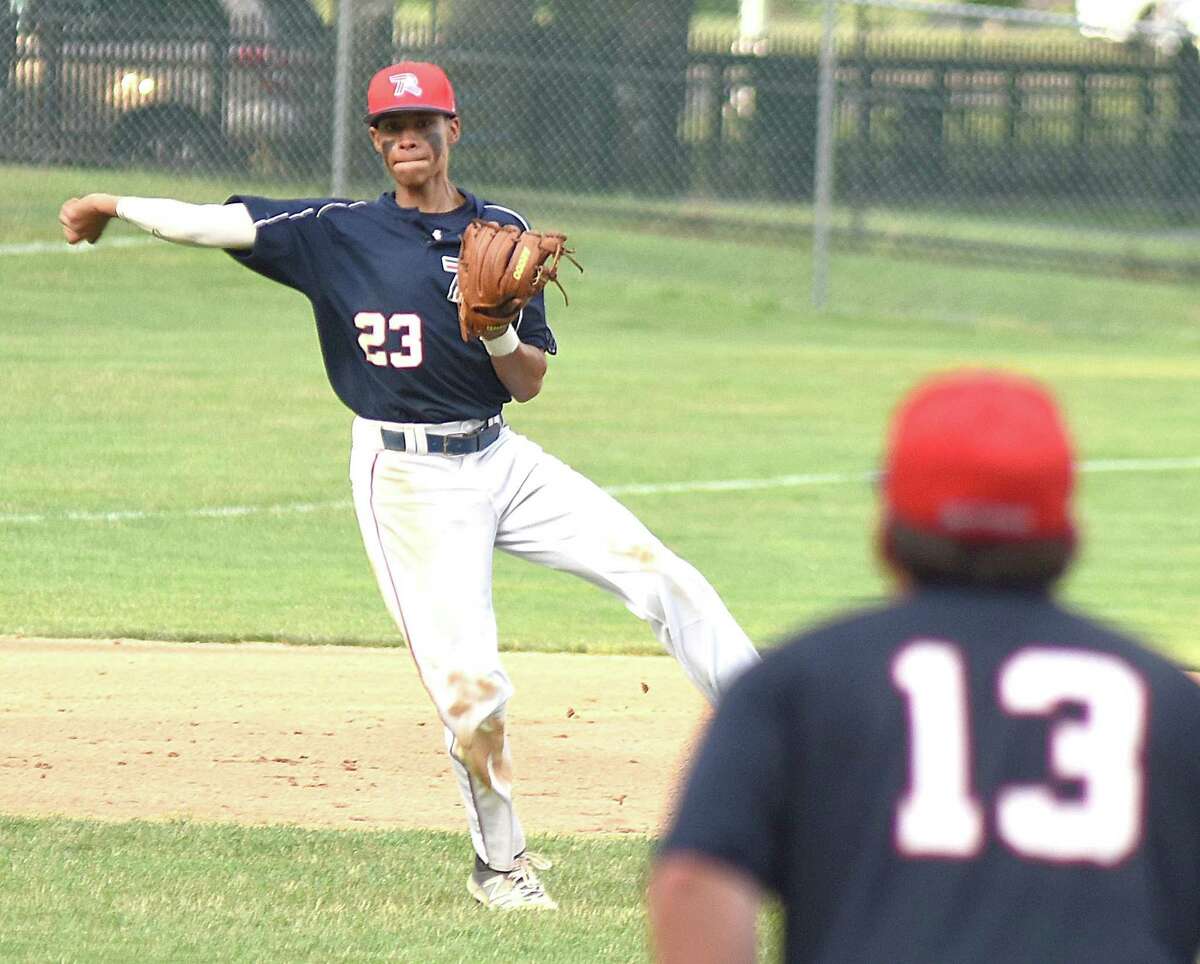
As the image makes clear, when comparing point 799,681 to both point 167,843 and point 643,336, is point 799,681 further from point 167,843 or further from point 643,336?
point 643,336

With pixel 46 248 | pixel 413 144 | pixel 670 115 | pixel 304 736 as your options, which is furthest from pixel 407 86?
pixel 670 115

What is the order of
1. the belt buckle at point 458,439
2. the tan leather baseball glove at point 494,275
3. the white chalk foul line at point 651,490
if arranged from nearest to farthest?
the tan leather baseball glove at point 494,275
the belt buckle at point 458,439
the white chalk foul line at point 651,490

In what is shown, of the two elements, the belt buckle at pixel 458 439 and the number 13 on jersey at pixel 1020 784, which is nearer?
the number 13 on jersey at pixel 1020 784

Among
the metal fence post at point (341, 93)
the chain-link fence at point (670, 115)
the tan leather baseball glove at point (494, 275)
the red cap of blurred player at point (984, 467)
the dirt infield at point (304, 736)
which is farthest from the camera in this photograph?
the chain-link fence at point (670, 115)

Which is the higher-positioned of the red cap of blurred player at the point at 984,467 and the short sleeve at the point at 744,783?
the red cap of blurred player at the point at 984,467

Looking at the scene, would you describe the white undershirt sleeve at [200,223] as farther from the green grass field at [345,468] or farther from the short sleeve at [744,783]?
the short sleeve at [744,783]

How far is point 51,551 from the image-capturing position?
32.8 ft

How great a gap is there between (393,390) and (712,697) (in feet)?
3.64

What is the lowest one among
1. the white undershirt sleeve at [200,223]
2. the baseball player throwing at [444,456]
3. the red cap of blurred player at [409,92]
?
the baseball player throwing at [444,456]

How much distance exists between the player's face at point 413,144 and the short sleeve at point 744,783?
3.45 m

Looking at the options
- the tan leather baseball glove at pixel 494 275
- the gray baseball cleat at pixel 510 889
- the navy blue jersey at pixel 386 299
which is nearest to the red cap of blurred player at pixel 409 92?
the navy blue jersey at pixel 386 299

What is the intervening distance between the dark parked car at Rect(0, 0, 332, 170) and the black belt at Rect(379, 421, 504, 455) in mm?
11744

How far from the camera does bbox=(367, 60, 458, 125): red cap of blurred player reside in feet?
17.5

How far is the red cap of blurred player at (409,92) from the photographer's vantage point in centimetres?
533
